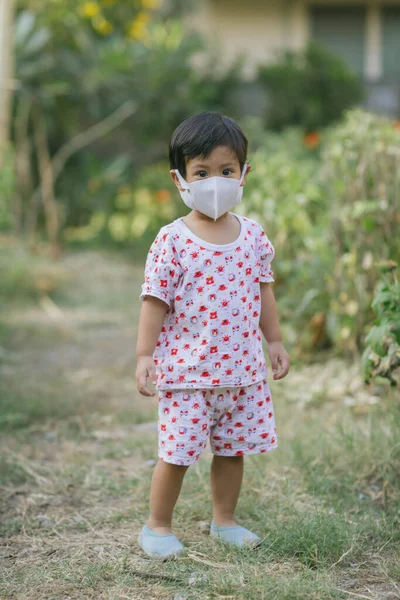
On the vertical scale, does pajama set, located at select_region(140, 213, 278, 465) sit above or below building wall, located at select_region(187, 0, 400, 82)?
below

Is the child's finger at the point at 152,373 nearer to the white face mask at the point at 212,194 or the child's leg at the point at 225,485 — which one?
the child's leg at the point at 225,485

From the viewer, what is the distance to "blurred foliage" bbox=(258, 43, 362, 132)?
9969 millimetres

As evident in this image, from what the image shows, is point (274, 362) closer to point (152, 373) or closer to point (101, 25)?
point (152, 373)

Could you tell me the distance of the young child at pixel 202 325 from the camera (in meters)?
2.33

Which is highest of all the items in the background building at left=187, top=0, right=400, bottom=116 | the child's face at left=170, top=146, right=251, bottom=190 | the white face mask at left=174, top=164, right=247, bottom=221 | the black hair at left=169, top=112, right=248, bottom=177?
the background building at left=187, top=0, right=400, bottom=116

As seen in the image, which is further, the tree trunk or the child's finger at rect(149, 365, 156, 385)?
the tree trunk

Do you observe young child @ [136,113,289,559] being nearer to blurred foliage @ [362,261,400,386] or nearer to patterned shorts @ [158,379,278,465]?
patterned shorts @ [158,379,278,465]

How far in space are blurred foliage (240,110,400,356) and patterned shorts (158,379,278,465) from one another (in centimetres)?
158

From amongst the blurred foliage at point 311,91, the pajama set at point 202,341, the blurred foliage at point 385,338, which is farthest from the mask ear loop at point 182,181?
the blurred foliage at point 311,91

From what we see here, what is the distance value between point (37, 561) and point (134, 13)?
7.59 metres

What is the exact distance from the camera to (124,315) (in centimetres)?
601

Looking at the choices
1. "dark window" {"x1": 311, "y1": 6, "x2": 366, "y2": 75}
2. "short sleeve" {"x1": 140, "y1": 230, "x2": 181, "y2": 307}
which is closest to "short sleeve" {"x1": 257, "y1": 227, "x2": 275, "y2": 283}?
"short sleeve" {"x1": 140, "y1": 230, "x2": 181, "y2": 307}

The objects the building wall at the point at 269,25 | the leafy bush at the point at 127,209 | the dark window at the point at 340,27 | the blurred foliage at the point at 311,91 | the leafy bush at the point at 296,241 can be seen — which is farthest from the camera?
the dark window at the point at 340,27

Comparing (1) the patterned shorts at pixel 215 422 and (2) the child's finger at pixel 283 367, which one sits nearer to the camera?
(1) the patterned shorts at pixel 215 422
